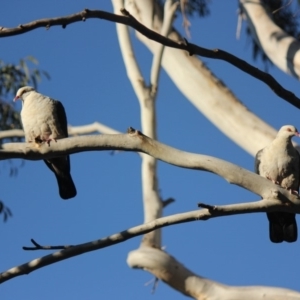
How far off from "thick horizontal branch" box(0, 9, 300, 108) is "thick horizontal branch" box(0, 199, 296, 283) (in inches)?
16.8

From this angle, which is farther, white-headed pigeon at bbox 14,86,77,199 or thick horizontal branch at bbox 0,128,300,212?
white-headed pigeon at bbox 14,86,77,199

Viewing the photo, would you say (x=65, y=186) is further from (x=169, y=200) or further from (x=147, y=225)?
(x=169, y=200)

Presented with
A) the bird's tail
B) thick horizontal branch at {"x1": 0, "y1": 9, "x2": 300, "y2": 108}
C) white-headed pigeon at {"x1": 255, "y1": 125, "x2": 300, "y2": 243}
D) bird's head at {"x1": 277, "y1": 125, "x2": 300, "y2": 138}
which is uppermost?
thick horizontal branch at {"x1": 0, "y1": 9, "x2": 300, "y2": 108}

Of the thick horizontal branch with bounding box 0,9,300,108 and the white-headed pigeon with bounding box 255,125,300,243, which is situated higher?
the thick horizontal branch with bounding box 0,9,300,108

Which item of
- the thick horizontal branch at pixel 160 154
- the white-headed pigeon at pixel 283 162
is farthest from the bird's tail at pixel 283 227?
the thick horizontal branch at pixel 160 154

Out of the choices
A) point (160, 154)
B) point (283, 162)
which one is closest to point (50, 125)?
point (283, 162)

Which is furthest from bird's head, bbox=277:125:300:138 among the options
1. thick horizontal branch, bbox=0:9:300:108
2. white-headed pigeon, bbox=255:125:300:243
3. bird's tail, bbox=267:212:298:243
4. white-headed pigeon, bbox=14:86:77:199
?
thick horizontal branch, bbox=0:9:300:108

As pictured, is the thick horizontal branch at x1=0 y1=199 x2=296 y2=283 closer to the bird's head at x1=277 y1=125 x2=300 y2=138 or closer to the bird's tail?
the bird's tail

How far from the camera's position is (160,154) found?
124 inches

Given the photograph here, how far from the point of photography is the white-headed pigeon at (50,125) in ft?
15.0

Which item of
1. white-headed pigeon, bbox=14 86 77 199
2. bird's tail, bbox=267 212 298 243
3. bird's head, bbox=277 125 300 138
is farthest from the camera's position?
white-headed pigeon, bbox=14 86 77 199

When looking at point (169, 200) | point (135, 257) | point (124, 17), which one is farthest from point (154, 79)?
point (124, 17)

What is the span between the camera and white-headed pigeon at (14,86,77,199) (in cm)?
456

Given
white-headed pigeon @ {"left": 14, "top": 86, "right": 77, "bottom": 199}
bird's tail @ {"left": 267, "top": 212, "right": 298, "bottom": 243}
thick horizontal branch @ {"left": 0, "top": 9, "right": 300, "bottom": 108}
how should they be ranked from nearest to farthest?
1. thick horizontal branch @ {"left": 0, "top": 9, "right": 300, "bottom": 108}
2. bird's tail @ {"left": 267, "top": 212, "right": 298, "bottom": 243}
3. white-headed pigeon @ {"left": 14, "top": 86, "right": 77, "bottom": 199}
